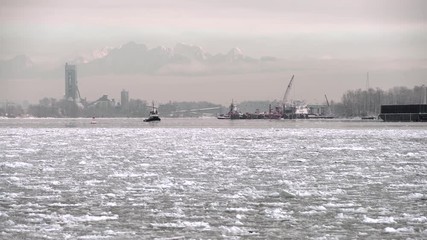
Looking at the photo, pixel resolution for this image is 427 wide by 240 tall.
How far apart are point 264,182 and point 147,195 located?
241 inches

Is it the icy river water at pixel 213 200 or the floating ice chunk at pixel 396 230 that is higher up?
the icy river water at pixel 213 200

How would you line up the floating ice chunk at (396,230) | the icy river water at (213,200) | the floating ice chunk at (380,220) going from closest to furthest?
the floating ice chunk at (396,230) < the icy river water at (213,200) < the floating ice chunk at (380,220)

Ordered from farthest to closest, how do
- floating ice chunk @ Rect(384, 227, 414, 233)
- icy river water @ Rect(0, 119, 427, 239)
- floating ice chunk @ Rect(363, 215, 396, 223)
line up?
floating ice chunk @ Rect(363, 215, 396, 223)
icy river water @ Rect(0, 119, 427, 239)
floating ice chunk @ Rect(384, 227, 414, 233)

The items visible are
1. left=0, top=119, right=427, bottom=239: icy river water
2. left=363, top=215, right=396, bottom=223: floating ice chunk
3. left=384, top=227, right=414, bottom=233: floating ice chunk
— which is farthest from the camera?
left=363, top=215, right=396, bottom=223: floating ice chunk

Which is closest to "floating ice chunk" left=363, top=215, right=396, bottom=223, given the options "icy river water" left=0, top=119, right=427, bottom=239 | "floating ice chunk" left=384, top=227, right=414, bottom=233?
"icy river water" left=0, top=119, right=427, bottom=239

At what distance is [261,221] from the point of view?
58.7 ft

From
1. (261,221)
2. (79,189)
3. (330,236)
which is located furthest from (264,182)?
(330,236)

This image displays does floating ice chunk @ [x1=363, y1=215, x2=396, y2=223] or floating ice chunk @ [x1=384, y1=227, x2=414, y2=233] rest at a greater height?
floating ice chunk @ [x1=363, y1=215, x2=396, y2=223]

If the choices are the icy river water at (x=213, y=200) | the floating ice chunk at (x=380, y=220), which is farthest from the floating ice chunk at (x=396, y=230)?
the floating ice chunk at (x=380, y=220)

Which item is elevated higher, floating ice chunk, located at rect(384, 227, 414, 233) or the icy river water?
the icy river water

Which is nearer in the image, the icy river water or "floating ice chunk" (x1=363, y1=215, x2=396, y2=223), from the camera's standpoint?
the icy river water

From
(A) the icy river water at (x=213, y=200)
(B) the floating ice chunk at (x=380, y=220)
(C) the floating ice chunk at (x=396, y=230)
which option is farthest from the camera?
(B) the floating ice chunk at (x=380, y=220)

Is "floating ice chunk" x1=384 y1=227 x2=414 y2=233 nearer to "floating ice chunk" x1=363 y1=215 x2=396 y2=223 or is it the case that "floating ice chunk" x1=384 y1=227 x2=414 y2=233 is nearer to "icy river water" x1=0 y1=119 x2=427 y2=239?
→ "icy river water" x1=0 y1=119 x2=427 y2=239

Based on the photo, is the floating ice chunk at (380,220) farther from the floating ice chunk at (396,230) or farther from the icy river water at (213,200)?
the floating ice chunk at (396,230)
